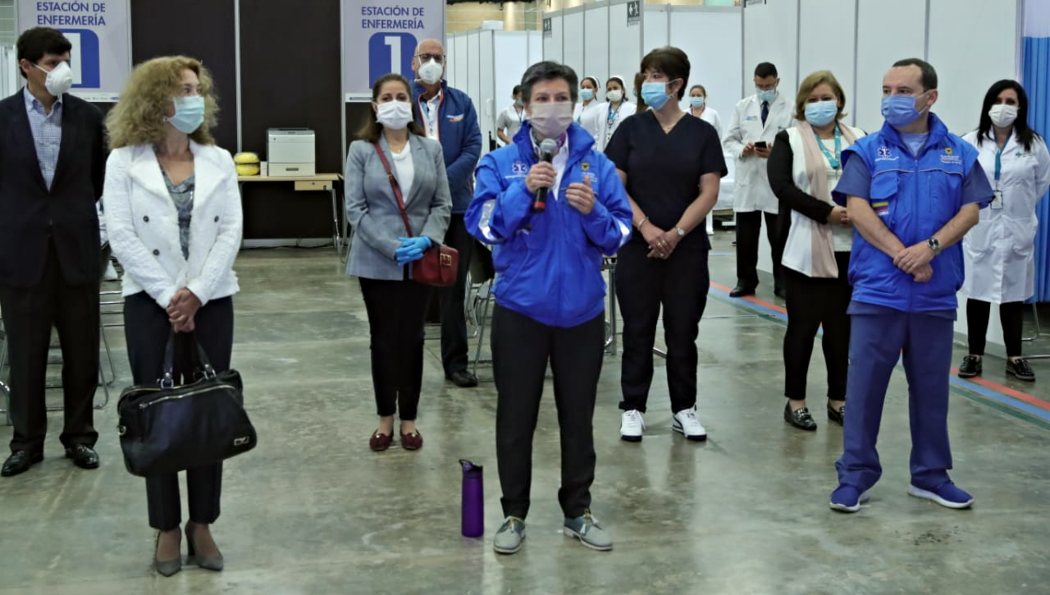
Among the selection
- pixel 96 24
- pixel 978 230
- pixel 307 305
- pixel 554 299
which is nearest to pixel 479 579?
pixel 554 299

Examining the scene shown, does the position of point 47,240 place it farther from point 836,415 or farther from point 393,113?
point 836,415

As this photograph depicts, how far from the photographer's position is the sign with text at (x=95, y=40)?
39.4ft

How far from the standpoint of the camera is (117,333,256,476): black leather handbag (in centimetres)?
373

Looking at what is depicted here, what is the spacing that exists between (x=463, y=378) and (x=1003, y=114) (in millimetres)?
3355

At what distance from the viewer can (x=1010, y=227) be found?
736cm

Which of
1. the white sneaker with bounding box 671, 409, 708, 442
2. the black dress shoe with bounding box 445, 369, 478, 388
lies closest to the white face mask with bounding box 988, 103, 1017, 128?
the white sneaker with bounding box 671, 409, 708, 442

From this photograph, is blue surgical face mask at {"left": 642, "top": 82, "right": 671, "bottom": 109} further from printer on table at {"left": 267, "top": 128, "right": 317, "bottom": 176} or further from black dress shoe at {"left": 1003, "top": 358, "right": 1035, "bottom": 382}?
printer on table at {"left": 267, "top": 128, "right": 317, "bottom": 176}

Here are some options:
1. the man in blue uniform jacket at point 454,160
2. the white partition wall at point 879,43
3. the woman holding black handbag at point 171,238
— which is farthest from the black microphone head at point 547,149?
the white partition wall at point 879,43

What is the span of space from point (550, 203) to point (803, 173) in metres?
2.15

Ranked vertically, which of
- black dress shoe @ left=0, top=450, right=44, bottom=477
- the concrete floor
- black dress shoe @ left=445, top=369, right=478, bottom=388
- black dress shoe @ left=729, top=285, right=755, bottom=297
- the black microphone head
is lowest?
the concrete floor

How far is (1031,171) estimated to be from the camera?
7.20m

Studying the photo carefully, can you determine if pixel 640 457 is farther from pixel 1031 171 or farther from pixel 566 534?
pixel 1031 171

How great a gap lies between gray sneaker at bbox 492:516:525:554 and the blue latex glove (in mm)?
1386

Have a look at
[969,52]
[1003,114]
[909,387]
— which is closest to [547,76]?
[909,387]
